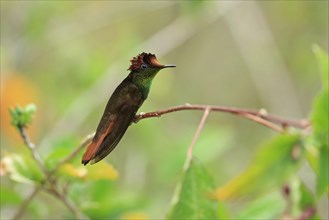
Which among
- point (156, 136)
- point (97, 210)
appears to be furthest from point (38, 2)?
point (97, 210)

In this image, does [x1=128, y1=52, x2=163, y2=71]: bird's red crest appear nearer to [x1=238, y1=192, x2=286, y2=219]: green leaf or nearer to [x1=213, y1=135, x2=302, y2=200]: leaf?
[x1=213, y1=135, x2=302, y2=200]: leaf

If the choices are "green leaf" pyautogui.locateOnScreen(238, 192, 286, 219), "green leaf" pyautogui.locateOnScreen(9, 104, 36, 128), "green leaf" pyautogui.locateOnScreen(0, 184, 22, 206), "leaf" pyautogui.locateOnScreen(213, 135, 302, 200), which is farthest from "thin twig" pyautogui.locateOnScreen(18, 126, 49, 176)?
"green leaf" pyautogui.locateOnScreen(238, 192, 286, 219)

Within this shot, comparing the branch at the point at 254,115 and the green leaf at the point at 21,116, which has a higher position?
the green leaf at the point at 21,116

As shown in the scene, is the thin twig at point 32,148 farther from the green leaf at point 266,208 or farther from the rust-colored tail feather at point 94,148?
the green leaf at point 266,208

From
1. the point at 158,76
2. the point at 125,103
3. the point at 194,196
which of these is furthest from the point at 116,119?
the point at 158,76

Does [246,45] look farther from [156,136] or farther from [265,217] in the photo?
[265,217]

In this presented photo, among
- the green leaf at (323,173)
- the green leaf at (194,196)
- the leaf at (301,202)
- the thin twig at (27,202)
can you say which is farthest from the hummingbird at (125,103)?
the leaf at (301,202)
